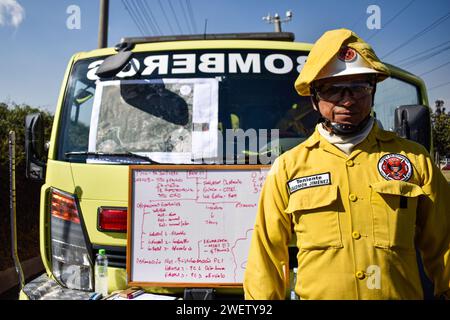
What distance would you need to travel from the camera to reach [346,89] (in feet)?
5.31

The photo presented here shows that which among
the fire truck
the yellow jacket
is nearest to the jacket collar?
→ the yellow jacket

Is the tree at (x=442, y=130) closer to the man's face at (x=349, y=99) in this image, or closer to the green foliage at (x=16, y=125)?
the green foliage at (x=16, y=125)

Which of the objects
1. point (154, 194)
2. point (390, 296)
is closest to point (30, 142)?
point (154, 194)

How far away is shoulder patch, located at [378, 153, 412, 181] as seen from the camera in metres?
1.55

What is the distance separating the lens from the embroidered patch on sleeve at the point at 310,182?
1.60 meters

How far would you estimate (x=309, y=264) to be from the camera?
62.3 inches

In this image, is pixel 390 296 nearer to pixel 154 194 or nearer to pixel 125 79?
pixel 154 194

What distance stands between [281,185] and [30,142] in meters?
2.17

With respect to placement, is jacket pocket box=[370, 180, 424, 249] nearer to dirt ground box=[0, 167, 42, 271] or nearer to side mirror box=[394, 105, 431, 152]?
side mirror box=[394, 105, 431, 152]

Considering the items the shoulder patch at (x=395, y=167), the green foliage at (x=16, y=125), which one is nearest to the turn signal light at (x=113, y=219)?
the shoulder patch at (x=395, y=167)

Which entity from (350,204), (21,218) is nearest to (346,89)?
(350,204)

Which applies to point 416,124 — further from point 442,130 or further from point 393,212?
point 442,130

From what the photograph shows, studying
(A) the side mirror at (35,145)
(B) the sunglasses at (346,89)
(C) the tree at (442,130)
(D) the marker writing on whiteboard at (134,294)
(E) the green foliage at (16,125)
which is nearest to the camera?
(B) the sunglasses at (346,89)

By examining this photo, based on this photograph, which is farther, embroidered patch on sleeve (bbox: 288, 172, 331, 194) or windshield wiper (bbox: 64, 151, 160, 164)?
windshield wiper (bbox: 64, 151, 160, 164)
